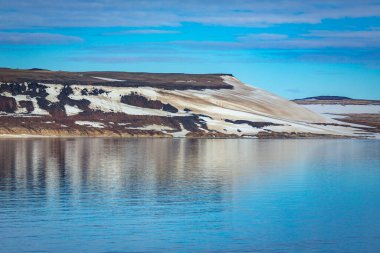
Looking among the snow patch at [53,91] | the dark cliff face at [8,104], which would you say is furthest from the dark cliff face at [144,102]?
the dark cliff face at [8,104]

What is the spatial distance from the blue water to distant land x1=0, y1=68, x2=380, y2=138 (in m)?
50.6

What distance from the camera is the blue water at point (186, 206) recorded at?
2464 centimetres

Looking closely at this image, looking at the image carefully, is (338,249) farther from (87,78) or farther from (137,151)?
(87,78)

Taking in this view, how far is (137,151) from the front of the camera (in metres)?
68.2

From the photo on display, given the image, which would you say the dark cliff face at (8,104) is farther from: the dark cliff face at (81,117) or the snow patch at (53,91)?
the snow patch at (53,91)

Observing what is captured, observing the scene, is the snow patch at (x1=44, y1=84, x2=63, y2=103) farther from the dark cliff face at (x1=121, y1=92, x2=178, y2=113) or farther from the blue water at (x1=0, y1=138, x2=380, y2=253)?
the blue water at (x1=0, y1=138, x2=380, y2=253)

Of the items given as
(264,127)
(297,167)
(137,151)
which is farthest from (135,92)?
(297,167)

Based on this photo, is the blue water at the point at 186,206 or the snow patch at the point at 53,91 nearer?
the blue water at the point at 186,206

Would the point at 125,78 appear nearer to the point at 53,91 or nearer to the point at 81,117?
the point at 53,91

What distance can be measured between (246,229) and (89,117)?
85968 mm

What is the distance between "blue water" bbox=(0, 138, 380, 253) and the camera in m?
24.6

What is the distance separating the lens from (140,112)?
380 feet

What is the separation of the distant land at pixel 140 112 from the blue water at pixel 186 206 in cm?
5058

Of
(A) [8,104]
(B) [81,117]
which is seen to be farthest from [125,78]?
(A) [8,104]
